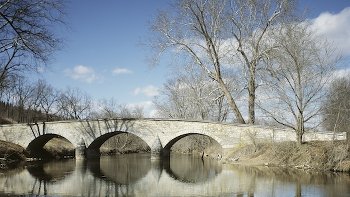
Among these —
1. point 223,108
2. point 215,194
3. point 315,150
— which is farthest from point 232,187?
point 223,108

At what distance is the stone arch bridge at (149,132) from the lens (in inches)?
1013

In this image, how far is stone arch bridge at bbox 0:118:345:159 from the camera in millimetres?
25719

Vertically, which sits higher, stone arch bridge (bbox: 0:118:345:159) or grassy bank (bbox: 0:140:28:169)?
stone arch bridge (bbox: 0:118:345:159)

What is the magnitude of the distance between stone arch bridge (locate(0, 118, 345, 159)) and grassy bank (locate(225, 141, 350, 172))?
84 cm

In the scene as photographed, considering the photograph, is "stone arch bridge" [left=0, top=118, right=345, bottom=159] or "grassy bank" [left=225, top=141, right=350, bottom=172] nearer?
"grassy bank" [left=225, top=141, right=350, bottom=172]

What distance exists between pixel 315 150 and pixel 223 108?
18380mm

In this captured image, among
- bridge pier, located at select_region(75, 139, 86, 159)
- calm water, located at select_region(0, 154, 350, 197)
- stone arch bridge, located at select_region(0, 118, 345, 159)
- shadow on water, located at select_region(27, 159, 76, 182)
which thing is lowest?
shadow on water, located at select_region(27, 159, 76, 182)

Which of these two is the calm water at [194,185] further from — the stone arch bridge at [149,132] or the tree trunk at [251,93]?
the tree trunk at [251,93]

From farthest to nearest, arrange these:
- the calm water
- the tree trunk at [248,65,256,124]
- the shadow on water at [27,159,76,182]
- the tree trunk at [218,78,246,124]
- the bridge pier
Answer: the bridge pier < the tree trunk at [218,78,246,124] < the tree trunk at [248,65,256,124] < the shadow on water at [27,159,76,182] < the calm water

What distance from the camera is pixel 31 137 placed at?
34812mm

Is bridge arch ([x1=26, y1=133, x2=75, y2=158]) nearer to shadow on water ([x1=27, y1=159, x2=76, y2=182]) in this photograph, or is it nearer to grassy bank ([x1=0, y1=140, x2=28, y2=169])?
grassy bank ([x1=0, y1=140, x2=28, y2=169])

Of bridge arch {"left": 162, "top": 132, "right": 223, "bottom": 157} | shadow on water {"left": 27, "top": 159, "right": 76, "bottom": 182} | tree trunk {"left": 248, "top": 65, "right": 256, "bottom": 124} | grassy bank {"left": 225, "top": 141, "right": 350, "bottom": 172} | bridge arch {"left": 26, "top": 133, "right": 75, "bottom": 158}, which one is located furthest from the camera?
bridge arch {"left": 26, "top": 133, "right": 75, "bottom": 158}

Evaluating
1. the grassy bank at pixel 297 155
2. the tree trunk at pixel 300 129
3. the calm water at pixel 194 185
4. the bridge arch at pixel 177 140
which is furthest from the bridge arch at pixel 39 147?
the tree trunk at pixel 300 129

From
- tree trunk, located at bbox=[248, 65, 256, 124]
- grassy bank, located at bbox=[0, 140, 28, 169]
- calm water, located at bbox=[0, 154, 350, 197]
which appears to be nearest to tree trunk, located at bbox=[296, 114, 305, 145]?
calm water, located at bbox=[0, 154, 350, 197]
